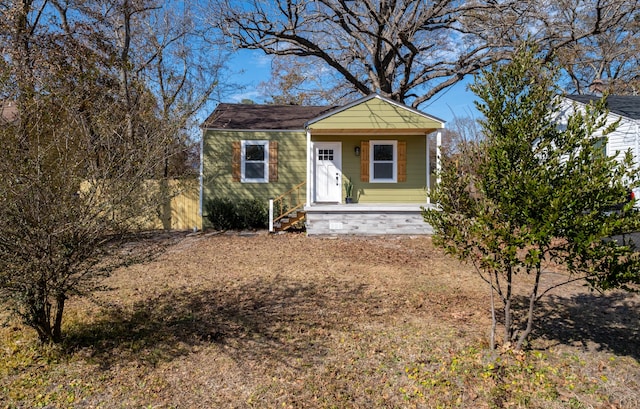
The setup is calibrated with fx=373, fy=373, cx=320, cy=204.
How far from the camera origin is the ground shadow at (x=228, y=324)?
3.81 meters

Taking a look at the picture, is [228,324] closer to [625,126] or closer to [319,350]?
[319,350]

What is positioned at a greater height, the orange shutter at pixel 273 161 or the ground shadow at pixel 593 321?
the orange shutter at pixel 273 161

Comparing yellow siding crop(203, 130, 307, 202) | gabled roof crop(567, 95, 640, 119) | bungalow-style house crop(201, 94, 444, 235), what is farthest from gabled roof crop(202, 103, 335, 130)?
gabled roof crop(567, 95, 640, 119)

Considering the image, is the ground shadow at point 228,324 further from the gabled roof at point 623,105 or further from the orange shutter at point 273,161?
the gabled roof at point 623,105

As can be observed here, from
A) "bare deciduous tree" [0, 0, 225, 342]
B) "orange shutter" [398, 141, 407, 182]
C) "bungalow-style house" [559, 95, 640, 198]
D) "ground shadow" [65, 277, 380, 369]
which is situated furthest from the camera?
"orange shutter" [398, 141, 407, 182]

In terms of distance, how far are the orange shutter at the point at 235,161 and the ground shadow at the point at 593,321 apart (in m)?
9.65

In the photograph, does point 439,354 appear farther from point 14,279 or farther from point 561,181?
point 14,279

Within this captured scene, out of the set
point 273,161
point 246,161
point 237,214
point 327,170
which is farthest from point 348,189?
point 237,214

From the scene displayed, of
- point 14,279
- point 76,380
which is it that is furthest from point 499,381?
point 14,279

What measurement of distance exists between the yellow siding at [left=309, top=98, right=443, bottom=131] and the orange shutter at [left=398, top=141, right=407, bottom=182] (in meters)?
1.20

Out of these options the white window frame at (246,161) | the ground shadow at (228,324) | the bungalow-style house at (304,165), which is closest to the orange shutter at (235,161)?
the bungalow-style house at (304,165)

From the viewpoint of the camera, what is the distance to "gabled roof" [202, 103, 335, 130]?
41.8ft

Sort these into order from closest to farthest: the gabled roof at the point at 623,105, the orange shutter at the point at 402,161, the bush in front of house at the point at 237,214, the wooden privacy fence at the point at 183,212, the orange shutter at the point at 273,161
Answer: the gabled roof at the point at 623,105 < the bush in front of house at the point at 237,214 < the orange shutter at the point at 402,161 < the orange shutter at the point at 273,161 < the wooden privacy fence at the point at 183,212

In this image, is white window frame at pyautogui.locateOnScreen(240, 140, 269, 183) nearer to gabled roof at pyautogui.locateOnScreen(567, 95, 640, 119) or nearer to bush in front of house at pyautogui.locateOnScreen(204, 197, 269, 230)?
bush in front of house at pyautogui.locateOnScreen(204, 197, 269, 230)
